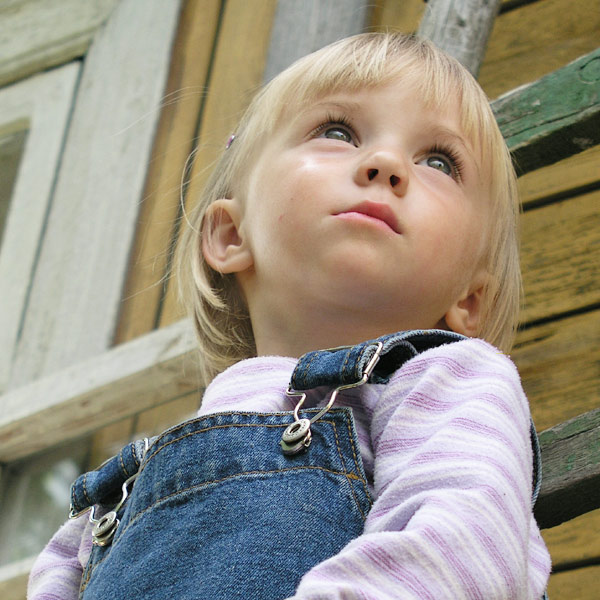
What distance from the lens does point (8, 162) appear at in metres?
3.86

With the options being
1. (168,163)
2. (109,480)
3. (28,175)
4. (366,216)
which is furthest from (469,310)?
(28,175)

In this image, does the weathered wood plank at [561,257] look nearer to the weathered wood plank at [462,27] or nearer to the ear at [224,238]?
the weathered wood plank at [462,27]

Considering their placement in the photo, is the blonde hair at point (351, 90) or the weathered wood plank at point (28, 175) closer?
the blonde hair at point (351, 90)

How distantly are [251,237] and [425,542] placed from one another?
2.65 ft

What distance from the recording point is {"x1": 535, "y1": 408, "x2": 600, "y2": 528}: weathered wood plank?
1.61 metres

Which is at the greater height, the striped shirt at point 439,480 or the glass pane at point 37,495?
the striped shirt at point 439,480

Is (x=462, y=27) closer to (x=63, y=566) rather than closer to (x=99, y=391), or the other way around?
(x=99, y=391)

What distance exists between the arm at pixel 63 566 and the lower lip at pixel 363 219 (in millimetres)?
591

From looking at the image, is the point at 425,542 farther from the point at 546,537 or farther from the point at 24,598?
the point at 24,598

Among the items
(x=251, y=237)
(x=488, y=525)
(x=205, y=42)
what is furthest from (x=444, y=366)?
(x=205, y=42)

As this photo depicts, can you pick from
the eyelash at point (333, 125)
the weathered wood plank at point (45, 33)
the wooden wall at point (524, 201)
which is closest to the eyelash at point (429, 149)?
the eyelash at point (333, 125)

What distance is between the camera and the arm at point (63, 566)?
1650 millimetres

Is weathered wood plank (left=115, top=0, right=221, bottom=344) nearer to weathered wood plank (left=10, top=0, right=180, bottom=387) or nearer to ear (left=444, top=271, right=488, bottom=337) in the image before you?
weathered wood plank (left=10, top=0, right=180, bottom=387)

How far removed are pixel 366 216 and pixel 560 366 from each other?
1022 millimetres
